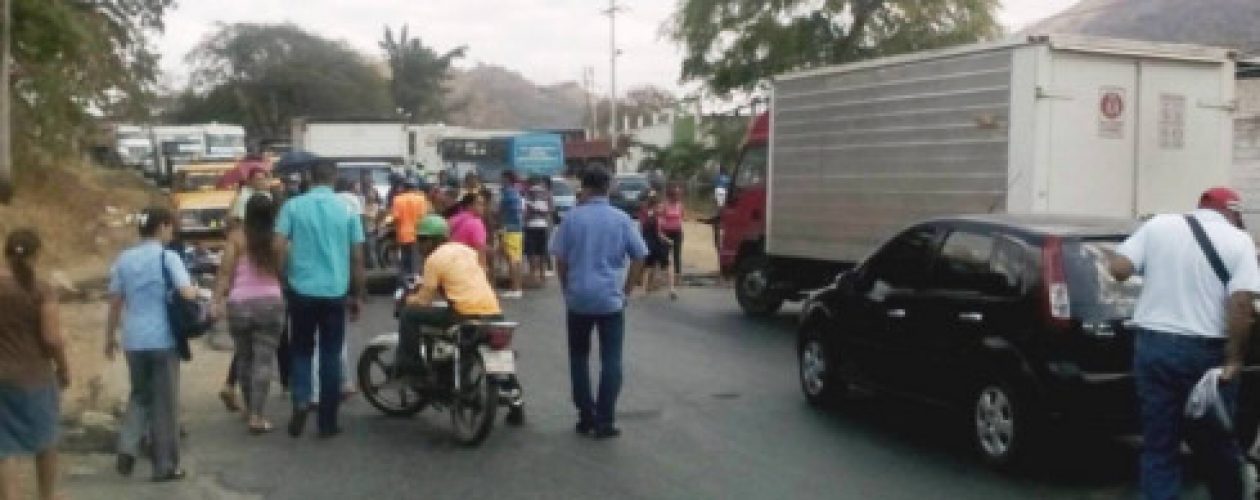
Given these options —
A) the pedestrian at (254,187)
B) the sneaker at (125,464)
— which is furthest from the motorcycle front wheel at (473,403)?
the pedestrian at (254,187)

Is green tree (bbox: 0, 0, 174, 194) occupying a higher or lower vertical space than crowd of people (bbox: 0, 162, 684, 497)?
higher

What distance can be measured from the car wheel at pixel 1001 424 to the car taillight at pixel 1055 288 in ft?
1.73

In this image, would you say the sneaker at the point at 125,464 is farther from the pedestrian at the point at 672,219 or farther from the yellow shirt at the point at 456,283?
the pedestrian at the point at 672,219

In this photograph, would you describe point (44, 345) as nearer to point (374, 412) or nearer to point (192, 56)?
point (374, 412)

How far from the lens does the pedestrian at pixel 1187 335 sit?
6.70 meters

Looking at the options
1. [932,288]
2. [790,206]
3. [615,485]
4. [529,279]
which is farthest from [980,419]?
[529,279]

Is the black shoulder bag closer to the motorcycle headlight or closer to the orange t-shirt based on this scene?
the orange t-shirt

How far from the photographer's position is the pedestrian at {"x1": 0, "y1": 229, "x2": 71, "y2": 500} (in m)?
6.65

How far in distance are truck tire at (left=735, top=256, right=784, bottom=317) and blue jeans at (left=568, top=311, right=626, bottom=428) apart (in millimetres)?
8328

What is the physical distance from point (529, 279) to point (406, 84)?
284 ft

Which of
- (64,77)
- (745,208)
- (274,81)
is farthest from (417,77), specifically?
(745,208)

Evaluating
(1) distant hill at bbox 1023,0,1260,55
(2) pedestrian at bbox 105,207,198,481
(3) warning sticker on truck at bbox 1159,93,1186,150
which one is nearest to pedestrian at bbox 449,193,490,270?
(2) pedestrian at bbox 105,207,198,481

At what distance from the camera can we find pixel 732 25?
43.2 meters

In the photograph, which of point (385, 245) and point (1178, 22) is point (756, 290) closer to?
point (385, 245)
